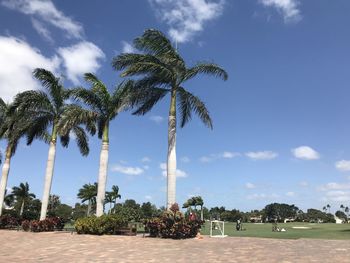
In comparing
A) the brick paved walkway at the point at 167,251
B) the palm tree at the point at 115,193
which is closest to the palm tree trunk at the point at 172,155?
the brick paved walkway at the point at 167,251

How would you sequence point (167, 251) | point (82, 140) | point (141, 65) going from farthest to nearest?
point (82, 140)
point (141, 65)
point (167, 251)

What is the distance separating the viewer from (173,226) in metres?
20.9

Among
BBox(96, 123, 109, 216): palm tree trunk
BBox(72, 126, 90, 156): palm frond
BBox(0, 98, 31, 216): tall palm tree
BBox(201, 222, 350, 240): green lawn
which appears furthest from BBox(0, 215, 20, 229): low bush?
BBox(201, 222, 350, 240): green lawn

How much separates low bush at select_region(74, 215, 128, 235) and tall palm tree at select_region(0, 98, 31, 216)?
1228cm

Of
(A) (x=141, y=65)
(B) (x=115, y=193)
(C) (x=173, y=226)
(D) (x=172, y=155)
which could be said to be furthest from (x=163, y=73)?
(B) (x=115, y=193)

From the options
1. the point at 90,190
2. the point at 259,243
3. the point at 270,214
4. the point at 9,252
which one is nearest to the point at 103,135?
the point at 9,252

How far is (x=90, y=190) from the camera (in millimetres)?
92000

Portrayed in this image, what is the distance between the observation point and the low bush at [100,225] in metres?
23.0

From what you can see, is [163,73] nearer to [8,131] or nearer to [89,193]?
[8,131]

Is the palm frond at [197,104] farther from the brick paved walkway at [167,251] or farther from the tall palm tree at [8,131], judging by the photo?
the tall palm tree at [8,131]

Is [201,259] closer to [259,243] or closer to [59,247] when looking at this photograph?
[259,243]

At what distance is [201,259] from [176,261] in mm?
857

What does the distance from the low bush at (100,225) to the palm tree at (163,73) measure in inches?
149

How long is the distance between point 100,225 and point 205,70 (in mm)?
11152
